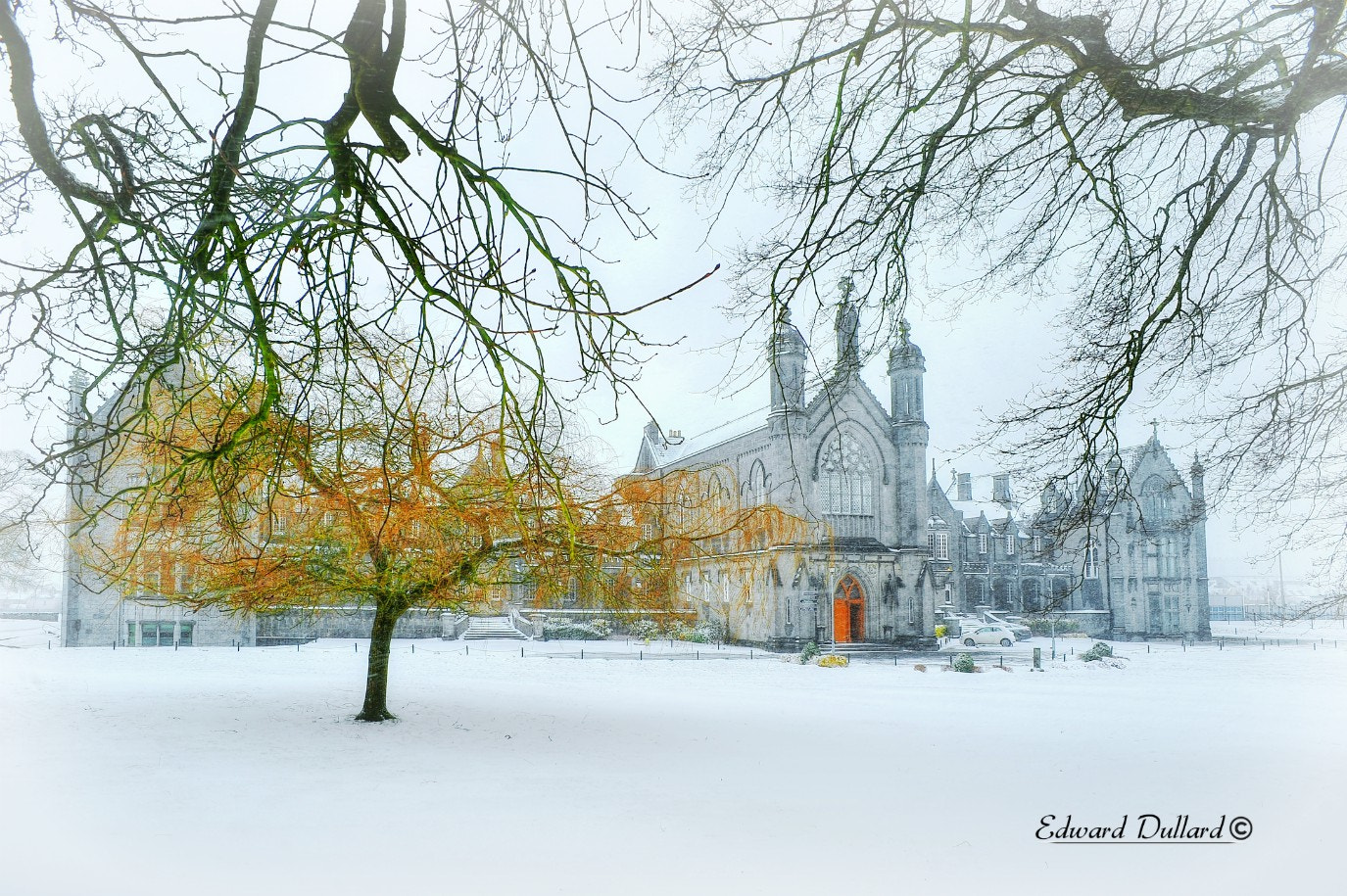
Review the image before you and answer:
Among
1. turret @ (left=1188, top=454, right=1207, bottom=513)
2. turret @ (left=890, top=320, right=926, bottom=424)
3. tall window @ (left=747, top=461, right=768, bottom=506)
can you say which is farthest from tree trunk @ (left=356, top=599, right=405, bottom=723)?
turret @ (left=890, top=320, right=926, bottom=424)

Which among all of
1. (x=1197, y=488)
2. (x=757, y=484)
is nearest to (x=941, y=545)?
(x=757, y=484)

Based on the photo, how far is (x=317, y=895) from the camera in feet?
11.1

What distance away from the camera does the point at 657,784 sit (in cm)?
565

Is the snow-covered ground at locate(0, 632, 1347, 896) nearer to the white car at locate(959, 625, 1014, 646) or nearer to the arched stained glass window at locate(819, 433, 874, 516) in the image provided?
the arched stained glass window at locate(819, 433, 874, 516)

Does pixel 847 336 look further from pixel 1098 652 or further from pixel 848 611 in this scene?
pixel 848 611

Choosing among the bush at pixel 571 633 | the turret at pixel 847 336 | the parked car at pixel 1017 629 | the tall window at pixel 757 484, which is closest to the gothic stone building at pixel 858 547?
the tall window at pixel 757 484

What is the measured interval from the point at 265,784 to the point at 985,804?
4015mm

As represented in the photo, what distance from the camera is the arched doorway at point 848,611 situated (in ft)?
58.1

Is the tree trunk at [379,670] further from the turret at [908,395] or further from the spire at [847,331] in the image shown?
the turret at [908,395]

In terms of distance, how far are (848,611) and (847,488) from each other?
2.47m

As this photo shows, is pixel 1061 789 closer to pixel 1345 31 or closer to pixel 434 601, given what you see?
pixel 1345 31

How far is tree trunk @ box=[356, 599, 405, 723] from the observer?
27.9 feet
